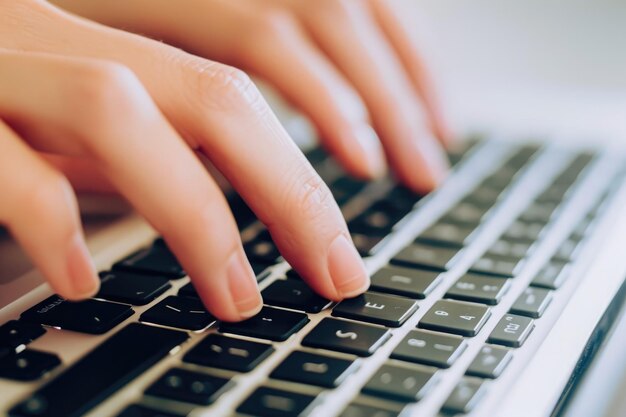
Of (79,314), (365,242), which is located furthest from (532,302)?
(79,314)

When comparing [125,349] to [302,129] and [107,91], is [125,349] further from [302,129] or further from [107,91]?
[302,129]

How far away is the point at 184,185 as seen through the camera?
43 centimetres

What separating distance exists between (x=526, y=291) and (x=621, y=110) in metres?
0.48

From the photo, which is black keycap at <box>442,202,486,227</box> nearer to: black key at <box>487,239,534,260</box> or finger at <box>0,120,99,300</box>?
black key at <box>487,239,534,260</box>

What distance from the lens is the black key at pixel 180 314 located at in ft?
1.39

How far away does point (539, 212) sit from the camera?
599mm

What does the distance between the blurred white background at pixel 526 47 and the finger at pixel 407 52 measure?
5cm

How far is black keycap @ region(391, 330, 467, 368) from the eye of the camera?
14.8 inches

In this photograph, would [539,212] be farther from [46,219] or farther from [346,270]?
[46,219]

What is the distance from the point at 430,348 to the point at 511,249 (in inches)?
6.3

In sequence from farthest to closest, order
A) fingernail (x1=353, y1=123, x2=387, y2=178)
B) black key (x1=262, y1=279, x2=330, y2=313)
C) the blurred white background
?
1. the blurred white background
2. fingernail (x1=353, y1=123, x2=387, y2=178)
3. black key (x1=262, y1=279, x2=330, y2=313)

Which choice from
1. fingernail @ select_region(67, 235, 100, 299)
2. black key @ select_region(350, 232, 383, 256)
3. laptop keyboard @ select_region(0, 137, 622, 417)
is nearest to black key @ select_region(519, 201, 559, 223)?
laptop keyboard @ select_region(0, 137, 622, 417)

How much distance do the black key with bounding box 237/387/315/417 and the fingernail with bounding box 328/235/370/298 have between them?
A: 0.35 ft

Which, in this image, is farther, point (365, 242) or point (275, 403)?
point (365, 242)
